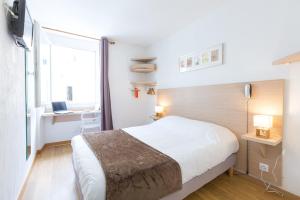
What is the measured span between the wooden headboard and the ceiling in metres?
1.28

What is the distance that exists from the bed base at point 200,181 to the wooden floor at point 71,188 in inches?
5.8

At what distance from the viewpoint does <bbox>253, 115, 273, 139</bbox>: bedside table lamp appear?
5.60 feet

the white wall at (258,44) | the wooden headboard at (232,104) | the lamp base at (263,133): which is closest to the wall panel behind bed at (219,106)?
the wooden headboard at (232,104)

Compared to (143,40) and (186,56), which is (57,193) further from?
(143,40)

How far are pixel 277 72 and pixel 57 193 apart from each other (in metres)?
3.01

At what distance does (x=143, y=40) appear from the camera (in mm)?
3758

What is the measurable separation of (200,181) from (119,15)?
276cm

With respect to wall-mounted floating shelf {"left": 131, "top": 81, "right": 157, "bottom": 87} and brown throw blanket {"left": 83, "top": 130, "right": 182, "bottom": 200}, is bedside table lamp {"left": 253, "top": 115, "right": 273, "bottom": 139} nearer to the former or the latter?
brown throw blanket {"left": 83, "top": 130, "right": 182, "bottom": 200}

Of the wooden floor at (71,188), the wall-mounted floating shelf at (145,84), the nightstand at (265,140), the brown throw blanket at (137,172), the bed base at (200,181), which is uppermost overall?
the wall-mounted floating shelf at (145,84)

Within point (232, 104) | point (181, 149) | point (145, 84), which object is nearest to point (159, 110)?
point (145, 84)

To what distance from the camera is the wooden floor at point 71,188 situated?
5.59 ft

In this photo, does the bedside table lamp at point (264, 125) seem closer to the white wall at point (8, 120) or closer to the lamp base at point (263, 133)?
the lamp base at point (263, 133)

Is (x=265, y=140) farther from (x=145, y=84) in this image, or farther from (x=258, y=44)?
(x=145, y=84)

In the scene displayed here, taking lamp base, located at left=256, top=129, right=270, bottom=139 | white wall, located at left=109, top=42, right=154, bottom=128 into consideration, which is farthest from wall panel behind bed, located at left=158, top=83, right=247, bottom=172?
→ white wall, located at left=109, top=42, right=154, bottom=128
